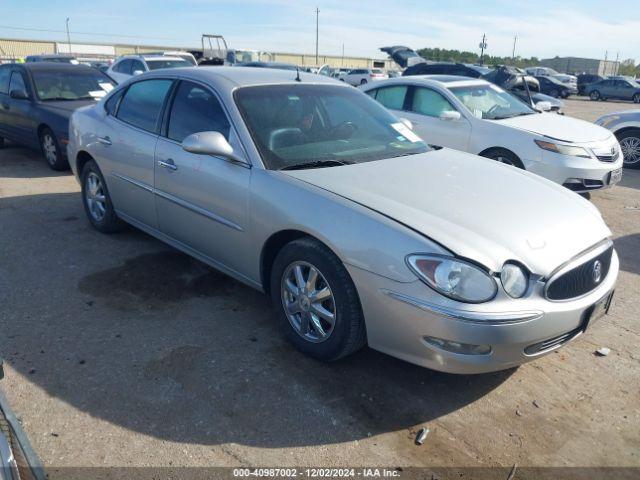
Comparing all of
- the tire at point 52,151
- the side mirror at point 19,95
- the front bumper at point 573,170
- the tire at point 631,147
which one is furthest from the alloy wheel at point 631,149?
the side mirror at point 19,95

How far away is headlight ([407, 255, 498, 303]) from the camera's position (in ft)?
8.41

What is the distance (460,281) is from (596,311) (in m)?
0.92

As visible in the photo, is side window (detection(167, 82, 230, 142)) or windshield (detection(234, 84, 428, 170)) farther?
side window (detection(167, 82, 230, 142))

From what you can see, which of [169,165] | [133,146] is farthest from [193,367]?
[133,146]

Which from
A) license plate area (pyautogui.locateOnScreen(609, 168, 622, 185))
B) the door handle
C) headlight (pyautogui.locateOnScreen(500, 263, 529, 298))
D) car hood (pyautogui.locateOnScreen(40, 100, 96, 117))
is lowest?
license plate area (pyautogui.locateOnScreen(609, 168, 622, 185))

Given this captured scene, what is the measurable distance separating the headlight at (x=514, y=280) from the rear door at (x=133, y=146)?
110 inches

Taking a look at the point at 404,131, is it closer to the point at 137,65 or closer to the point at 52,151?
the point at 52,151

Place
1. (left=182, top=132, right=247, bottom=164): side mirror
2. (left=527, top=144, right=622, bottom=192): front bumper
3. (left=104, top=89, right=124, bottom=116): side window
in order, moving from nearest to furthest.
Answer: (left=182, top=132, right=247, bottom=164): side mirror < (left=104, top=89, right=124, bottom=116): side window < (left=527, top=144, right=622, bottom=192): front bumper

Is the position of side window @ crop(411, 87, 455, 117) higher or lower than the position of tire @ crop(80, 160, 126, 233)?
higher

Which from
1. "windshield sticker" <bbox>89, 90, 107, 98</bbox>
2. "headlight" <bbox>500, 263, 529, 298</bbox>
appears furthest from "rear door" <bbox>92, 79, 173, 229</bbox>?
"windshield sticker" <bbox>89, 90, 107, 98</bbox>

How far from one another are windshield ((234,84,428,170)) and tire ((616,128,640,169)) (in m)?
6.92

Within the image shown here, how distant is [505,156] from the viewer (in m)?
6.84

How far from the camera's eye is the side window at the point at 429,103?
743cm

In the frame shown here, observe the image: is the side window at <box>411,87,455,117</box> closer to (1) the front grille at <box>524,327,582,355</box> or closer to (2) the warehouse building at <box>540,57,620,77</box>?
(1) the front grille at <box>524,327,582,355</box>
